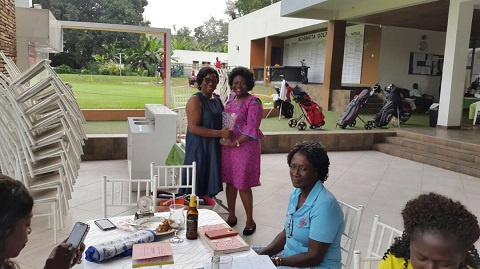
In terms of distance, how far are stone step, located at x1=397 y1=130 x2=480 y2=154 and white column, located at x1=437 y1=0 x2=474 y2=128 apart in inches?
52.9

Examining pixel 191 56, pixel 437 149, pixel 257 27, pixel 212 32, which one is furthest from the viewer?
pixel 212 32

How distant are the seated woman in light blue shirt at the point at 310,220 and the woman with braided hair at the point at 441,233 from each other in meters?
0.63

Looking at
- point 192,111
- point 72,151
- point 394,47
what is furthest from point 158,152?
point 394,47

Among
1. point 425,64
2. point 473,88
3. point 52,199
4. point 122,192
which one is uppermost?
point 425,64

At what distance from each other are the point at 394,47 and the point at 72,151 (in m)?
12.5

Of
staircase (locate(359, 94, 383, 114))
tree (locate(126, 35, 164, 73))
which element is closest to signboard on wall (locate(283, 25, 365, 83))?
staircase (locate(359, 94, 383, 114))

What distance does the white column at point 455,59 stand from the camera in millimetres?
8328


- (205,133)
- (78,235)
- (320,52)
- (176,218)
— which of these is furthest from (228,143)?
(320,52)

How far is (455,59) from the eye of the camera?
8398 millimetres

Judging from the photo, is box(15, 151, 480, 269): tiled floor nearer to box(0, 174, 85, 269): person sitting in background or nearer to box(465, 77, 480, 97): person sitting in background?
box(0, 174, 85, 269): person sitting in background

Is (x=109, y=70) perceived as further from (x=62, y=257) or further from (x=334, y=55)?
(x=62, y=257)

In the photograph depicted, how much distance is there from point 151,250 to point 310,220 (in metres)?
0.79

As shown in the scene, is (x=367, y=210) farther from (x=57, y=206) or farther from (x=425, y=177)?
(x=57, y=206)

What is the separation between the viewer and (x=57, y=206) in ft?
10.6
